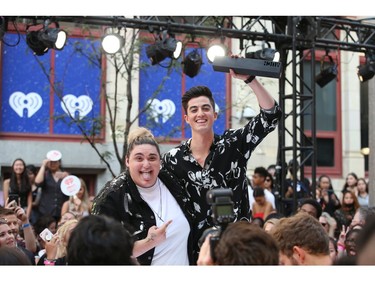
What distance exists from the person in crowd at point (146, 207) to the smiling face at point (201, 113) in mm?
362

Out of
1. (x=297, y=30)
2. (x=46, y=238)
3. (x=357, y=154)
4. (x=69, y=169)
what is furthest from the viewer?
(x=357, y=154)

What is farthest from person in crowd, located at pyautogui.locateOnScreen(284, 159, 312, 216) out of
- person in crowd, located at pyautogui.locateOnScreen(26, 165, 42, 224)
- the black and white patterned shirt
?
the black and white patterned shirt

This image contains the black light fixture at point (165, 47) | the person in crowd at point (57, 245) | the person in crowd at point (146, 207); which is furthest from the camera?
the black light fixture at point (165, 47)

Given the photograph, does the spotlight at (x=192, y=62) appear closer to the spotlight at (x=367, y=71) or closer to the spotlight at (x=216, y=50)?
the spotlight at (x=216, y=50)

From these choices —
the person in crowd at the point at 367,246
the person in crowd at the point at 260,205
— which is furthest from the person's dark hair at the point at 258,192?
the person in crowd at the point at 367,246

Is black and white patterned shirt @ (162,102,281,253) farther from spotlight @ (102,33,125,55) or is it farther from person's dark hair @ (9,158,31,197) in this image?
person's dark hair @ (9,158,31,197)

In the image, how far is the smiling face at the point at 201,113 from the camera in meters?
4.33

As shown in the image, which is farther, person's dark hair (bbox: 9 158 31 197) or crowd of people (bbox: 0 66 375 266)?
person's dark hair (bbox: 9 158 31 197)

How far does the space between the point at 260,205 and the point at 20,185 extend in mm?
3270

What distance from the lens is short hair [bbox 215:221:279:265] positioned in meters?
2.50

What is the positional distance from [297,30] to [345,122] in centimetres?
648

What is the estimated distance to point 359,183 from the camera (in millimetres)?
12508
